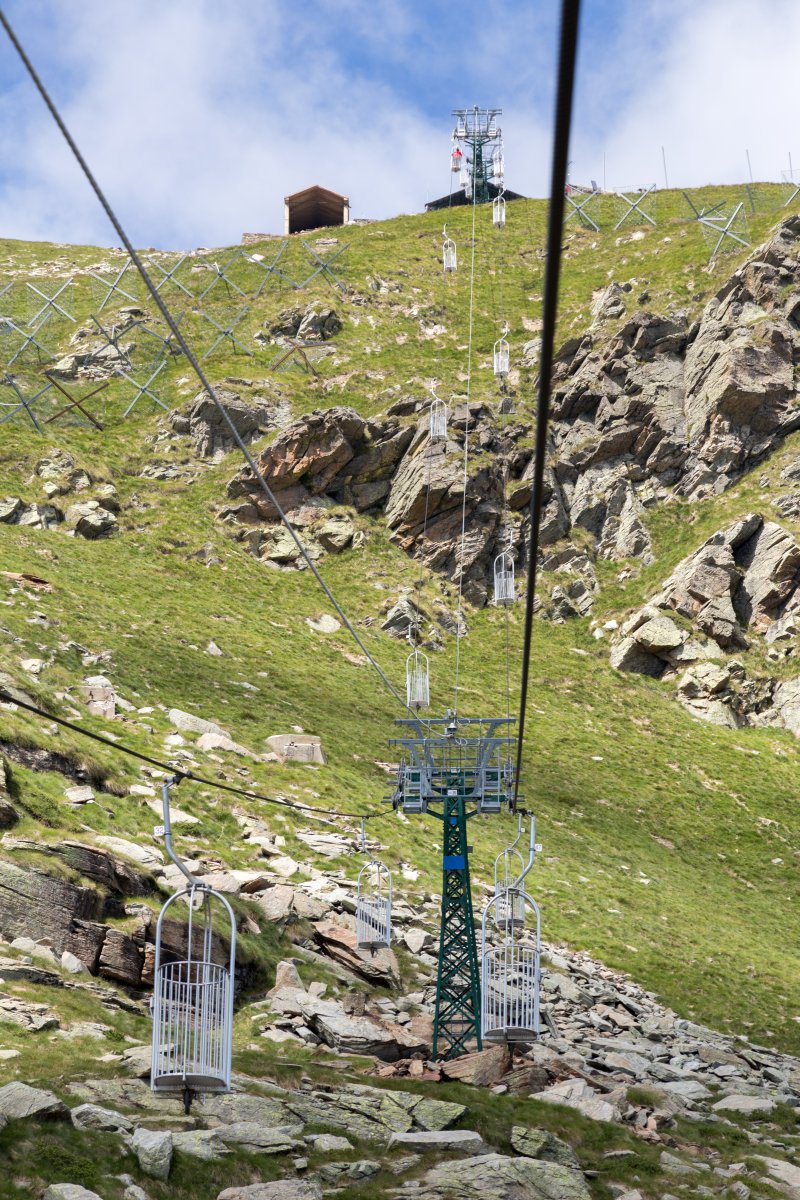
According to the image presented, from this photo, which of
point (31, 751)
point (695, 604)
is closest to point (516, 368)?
point (695, 604)

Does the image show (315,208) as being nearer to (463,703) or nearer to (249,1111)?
(463,703)

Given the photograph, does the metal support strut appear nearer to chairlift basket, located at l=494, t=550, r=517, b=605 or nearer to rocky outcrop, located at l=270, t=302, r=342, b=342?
chairlift basket, located at l=494, t=550, r=517, b=605

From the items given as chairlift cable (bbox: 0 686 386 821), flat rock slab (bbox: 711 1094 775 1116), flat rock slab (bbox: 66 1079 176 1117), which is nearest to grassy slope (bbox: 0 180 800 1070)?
chairlift cable (bbox: 0 686 386 821)

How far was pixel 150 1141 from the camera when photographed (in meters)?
14.6

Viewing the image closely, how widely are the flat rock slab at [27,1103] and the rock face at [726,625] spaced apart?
48.2m

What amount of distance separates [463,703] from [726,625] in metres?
16.1

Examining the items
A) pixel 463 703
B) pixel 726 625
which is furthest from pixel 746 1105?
pixel 726 625

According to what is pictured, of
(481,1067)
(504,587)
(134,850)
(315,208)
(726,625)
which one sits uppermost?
(315,208)

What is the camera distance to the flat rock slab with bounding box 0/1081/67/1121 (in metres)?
14.3

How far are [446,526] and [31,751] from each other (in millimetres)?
43447

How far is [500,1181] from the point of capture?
1608 cm

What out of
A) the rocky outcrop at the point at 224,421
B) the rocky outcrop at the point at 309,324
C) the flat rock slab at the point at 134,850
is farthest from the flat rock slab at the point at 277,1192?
the rocky outcrop at the point at 309,324

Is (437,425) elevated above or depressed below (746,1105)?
above

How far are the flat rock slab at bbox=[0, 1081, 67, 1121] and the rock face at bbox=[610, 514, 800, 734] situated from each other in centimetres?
4824
